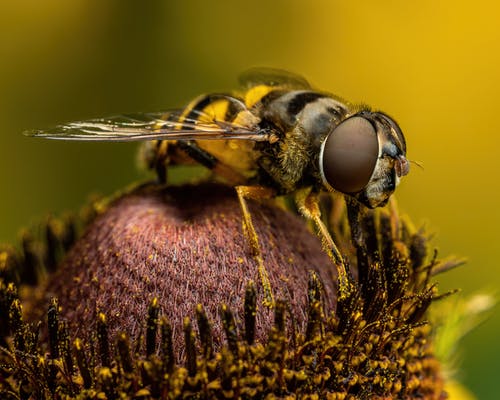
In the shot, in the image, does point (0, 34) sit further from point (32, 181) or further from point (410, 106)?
point (410, 106)

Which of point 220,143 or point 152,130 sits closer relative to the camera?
point 152,130

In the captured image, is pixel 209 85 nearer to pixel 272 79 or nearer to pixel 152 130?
pixel 272 79

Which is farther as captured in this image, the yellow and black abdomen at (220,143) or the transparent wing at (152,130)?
the yellow and black abdomen at (220,143)

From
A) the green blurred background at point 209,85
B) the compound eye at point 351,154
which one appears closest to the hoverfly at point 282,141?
the compound eye at point 351,154

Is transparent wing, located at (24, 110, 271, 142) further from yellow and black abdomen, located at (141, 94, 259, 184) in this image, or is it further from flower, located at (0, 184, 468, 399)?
flower, located at (0, 184, 468, 399)

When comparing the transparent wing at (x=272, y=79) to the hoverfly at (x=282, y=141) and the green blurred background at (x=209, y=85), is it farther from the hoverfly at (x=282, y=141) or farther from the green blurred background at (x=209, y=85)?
the green blurred background at (x=209, y=85)

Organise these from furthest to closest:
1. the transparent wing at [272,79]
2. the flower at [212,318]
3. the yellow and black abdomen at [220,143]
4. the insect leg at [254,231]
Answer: the transparent wing at [272,79] < the yellow and black abdomen at [220,143] < the insect leg at [254,231] < the flower at [212,318]

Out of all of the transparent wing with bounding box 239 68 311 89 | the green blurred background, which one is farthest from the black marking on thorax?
the green blurred background

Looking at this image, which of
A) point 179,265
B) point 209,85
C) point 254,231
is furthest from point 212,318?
point 209,85
